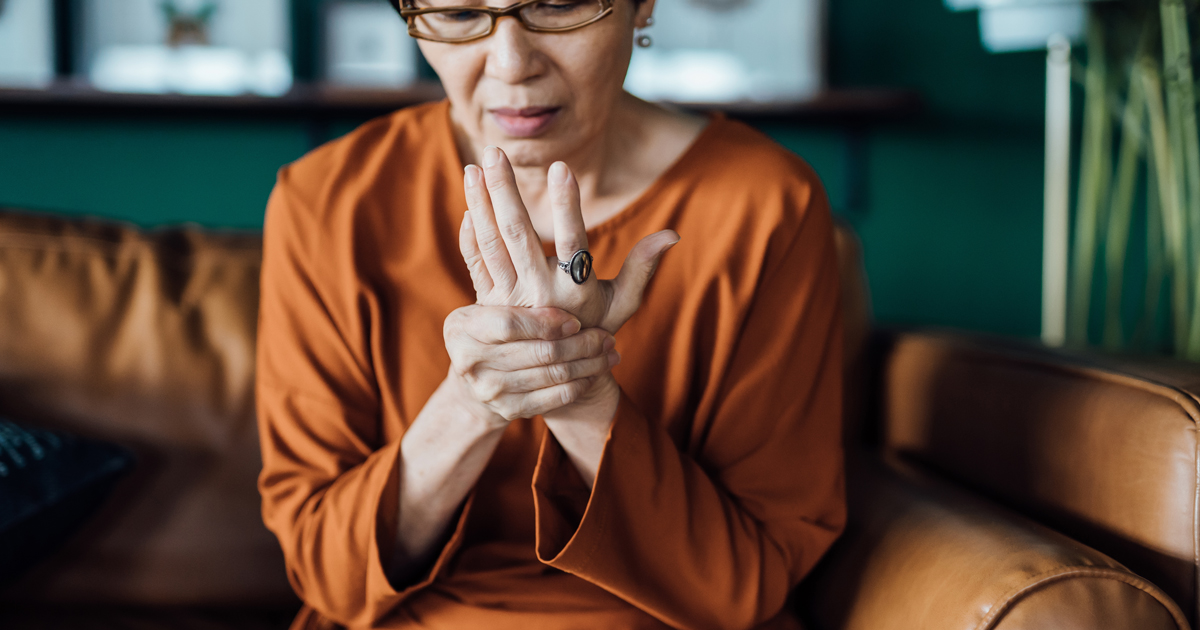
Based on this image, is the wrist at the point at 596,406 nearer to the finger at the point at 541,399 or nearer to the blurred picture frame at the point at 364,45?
the finger at the point at 541,399

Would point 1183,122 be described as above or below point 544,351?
above

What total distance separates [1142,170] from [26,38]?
2.99 metres

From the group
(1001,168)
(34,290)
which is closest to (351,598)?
(34,290)

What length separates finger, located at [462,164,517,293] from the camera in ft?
2.01

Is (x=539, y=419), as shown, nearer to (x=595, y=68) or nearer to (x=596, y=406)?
(x=596, y=406)

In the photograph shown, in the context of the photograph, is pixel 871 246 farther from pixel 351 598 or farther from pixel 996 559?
pixel 351 598

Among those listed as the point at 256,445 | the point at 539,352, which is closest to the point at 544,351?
the point at 539,352

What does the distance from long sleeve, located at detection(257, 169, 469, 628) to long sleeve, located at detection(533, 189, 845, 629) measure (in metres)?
0.16

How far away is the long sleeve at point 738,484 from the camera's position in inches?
29.2

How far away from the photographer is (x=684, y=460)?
789 mm

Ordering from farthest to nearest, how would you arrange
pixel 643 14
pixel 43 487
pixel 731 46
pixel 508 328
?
pixel 731 46
pixel 43 487
pixel 643 14
pixel 508 328

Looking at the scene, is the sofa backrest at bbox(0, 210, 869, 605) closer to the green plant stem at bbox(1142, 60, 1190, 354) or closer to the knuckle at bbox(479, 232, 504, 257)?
the knuckle at bbox(479, 232, 504, 257)

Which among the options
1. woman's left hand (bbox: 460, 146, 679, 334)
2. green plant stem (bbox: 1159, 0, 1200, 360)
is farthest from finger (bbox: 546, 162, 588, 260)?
green plant stem (bbox: 1159, 0, 1200, 360)

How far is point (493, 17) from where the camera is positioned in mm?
704
